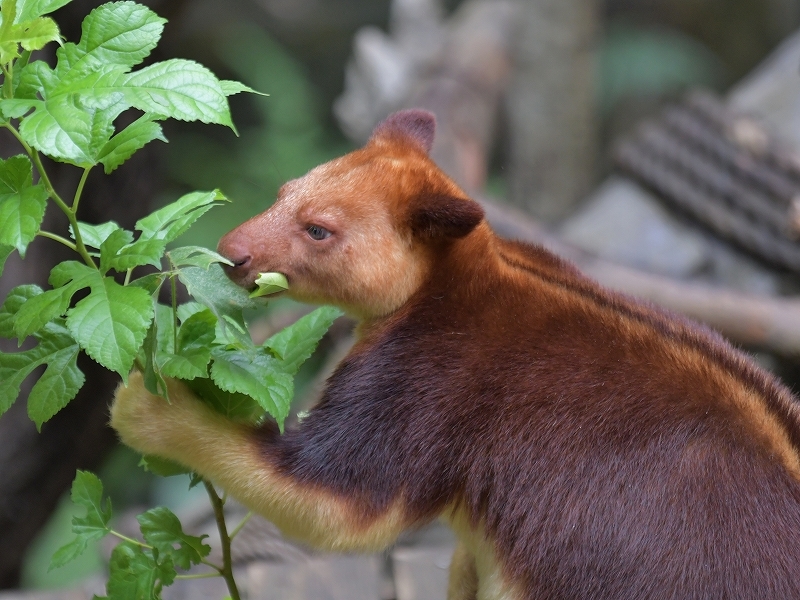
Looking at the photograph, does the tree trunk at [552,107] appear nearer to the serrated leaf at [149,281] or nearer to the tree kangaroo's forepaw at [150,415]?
the tree kangaroo's forepaw at [150,415]

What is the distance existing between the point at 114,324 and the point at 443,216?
89cm

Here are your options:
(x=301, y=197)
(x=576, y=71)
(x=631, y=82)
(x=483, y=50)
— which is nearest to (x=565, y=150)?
(x=576, y=71)

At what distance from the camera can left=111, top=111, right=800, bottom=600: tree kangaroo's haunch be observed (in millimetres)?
2227

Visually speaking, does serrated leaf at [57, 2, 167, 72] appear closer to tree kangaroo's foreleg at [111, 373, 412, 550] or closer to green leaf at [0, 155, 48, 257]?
green leaf at [0, 155, 48, 257]

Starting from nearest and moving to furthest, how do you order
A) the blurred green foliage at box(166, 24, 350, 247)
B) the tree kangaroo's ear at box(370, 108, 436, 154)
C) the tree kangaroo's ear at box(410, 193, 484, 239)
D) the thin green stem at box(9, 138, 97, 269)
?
1. the thin green stem at box(9, 138, 97, 269)
2. the tree kangaroo's ear at box(410, 193, 484, 239)
3. the tree kangaroo's ear at box(370, 108, 436, 154)
4. the blurred green foliage at box(166, 24, 350, 247)

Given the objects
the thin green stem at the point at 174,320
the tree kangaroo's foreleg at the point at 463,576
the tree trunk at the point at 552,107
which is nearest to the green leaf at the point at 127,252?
the thin green stem at the point at 174,320

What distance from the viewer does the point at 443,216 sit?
2336 mm

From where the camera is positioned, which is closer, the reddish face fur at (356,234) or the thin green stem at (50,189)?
the thin green stem at (50,189)

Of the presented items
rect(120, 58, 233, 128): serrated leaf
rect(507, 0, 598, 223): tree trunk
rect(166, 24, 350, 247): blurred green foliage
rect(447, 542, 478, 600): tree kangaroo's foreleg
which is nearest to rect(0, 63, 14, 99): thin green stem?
rect(120, 58, 233, 128): serrated leaf

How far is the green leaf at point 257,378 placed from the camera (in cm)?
206

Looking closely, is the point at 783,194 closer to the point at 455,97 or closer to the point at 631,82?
the point at 455,97

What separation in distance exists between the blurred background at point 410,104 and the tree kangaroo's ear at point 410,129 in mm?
830

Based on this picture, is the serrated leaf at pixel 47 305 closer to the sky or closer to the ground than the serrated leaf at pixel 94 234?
closer to the sky

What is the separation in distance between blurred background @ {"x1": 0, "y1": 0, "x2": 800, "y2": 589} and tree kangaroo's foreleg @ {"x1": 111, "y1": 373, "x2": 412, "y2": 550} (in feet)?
4.55
